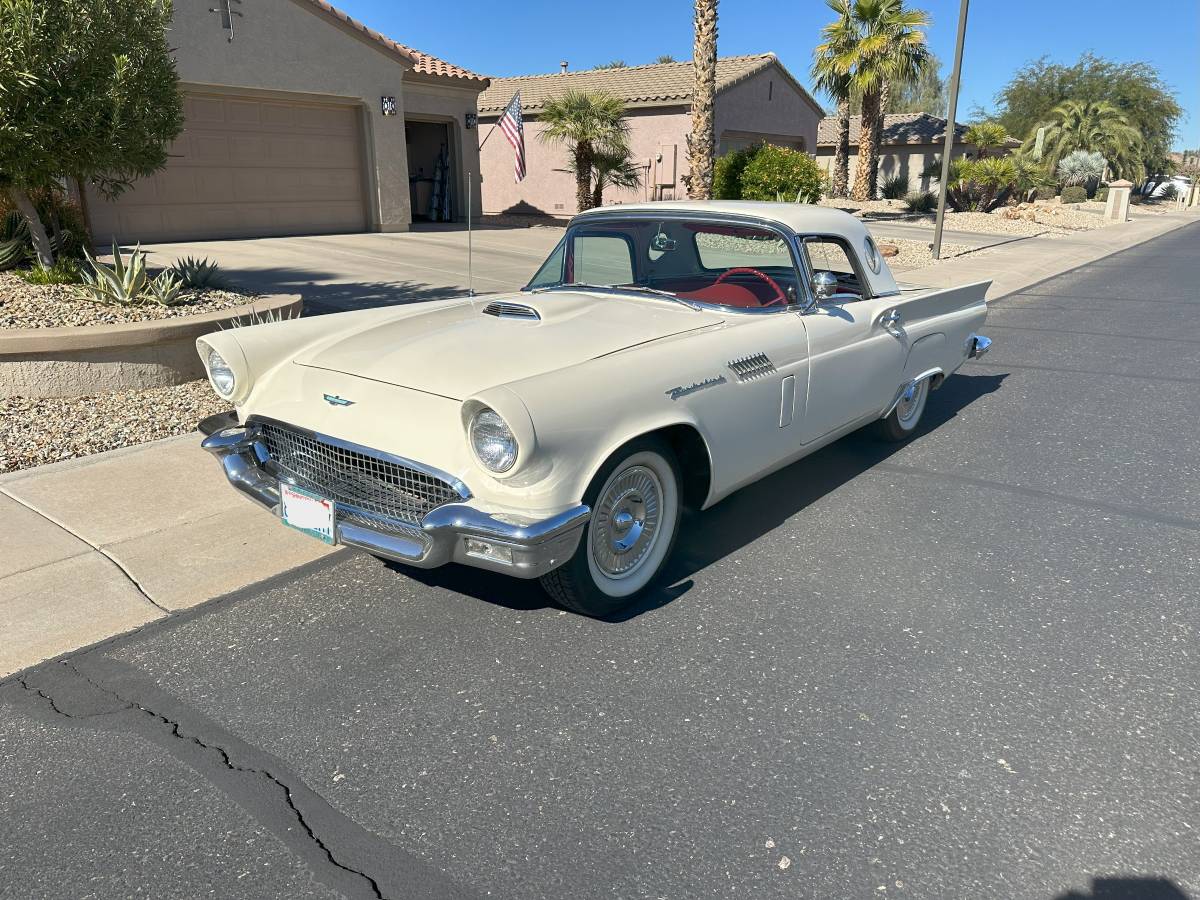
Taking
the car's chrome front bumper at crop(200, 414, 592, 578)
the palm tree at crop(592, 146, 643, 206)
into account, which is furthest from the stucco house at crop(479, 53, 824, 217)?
the car's chrome front bumper at crop(200, 414, 592, 578)

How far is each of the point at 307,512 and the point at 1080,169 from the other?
5080 cm

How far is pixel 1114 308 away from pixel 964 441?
7.67 m

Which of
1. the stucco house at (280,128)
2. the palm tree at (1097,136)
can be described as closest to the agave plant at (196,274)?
the stucco house at (280,128)

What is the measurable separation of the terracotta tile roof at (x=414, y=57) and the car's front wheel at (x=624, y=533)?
50.4 feet

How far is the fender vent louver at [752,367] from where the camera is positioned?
3.67 metres

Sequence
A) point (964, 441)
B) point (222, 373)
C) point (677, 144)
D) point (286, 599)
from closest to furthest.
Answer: point (286, 599) → point (222, 373) → point (964, 441) → point (677, 144)

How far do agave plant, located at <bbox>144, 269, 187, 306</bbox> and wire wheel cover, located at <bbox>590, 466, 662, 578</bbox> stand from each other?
4829 mm

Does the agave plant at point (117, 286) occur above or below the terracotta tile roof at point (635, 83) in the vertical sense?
below

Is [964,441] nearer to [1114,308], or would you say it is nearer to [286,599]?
[286,599]

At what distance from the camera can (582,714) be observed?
283 centimetres

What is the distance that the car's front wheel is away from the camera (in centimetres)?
321

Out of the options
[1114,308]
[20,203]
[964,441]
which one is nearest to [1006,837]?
[964,441]

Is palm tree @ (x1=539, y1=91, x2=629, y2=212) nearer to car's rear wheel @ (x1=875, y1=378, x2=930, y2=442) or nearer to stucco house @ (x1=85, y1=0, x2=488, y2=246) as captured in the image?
stucco house @ (x1=85, y1=0, x2=488, y2=246)

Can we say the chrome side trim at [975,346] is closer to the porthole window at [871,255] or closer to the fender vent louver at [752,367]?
the porthole window at [871,255]
